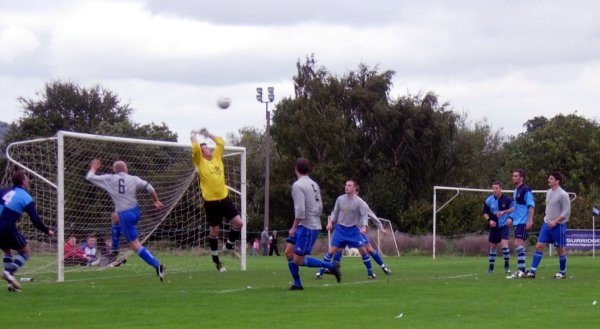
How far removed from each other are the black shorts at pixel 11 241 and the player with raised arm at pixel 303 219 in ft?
14.8

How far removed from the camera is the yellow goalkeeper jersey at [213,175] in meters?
18.9

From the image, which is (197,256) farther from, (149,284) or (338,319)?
(338,319)

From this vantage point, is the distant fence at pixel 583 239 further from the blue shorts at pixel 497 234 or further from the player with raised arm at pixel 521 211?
the player with raised arm at pixel 521 211

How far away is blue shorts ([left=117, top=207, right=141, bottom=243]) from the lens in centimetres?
1790

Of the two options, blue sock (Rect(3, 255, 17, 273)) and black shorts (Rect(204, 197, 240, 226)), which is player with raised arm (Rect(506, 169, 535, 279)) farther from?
blue sock (Rect(3, 255, 17, 273))

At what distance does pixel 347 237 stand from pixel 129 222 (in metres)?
4.24

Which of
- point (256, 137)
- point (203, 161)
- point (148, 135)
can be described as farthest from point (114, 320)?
point (256, 137)

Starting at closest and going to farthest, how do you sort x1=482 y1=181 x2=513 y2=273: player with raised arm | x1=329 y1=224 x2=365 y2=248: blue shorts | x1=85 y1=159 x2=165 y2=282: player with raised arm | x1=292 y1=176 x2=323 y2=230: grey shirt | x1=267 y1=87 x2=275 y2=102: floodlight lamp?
x1=292 y1=176 x2=323 y2=230: grey shirt
x1=85 y1=159 x2=165 y2=282: player with raised arm
x1=329 y1=224 x2=365 y2=248: blue shorts
x1=482 y1=181 x2=513 y2=273: player with raised arm
x1=267 y1=87 x2=275 y2=102: floodlight lamp

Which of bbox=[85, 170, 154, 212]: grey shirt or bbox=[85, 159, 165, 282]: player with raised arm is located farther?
bbox=[85, 170, 154, 212]: grey shirt

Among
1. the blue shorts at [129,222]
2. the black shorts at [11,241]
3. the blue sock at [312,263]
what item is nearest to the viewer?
the blue sock at [312,263]

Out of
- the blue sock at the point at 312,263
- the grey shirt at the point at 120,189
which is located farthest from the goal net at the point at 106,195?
the blue sock at the point at 312,263

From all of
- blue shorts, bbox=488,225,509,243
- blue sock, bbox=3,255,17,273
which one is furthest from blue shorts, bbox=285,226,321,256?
blue shorts, bbox=488,225,509,243

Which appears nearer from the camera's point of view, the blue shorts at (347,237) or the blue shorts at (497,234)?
the blue shorts at (347,237)

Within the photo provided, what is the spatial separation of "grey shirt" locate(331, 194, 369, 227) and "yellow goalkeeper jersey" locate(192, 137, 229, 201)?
225 cm
